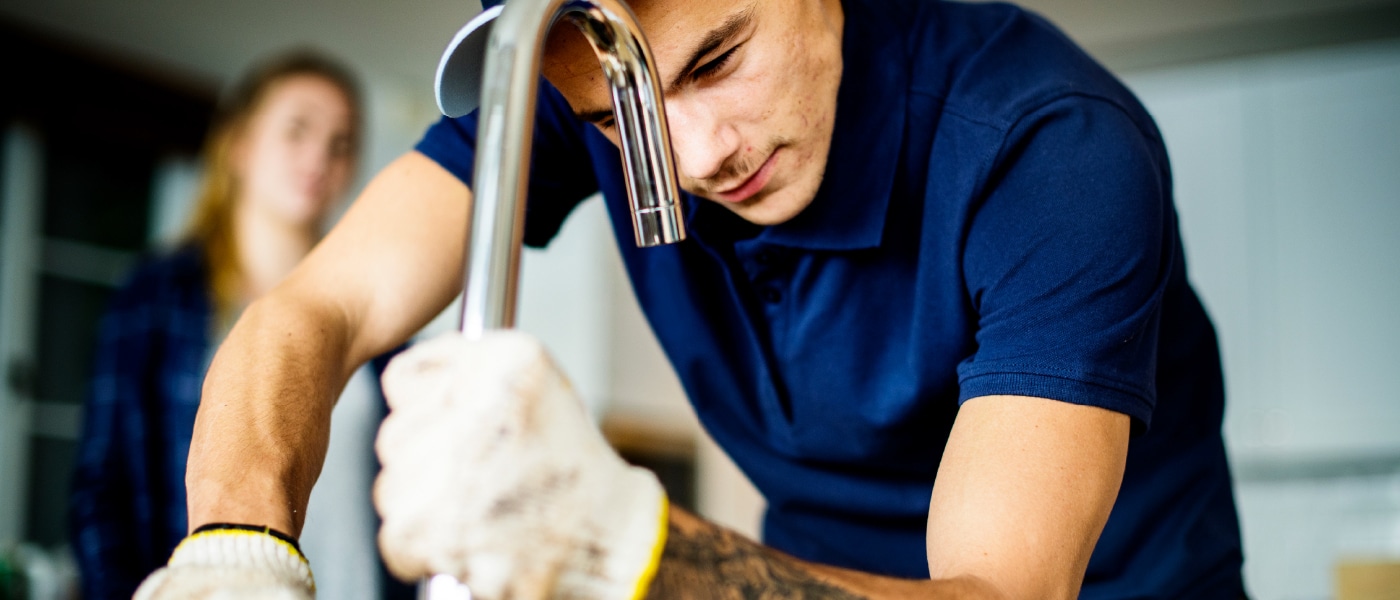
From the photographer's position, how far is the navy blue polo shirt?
775mm

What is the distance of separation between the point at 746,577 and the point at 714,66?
0.40m

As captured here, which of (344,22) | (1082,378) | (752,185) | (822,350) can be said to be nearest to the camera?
(1082,378)

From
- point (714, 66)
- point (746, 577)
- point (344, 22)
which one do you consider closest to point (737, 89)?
point (714, 66)

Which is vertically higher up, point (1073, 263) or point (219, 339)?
point (1073, 263)

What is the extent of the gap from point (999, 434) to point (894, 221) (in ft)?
0.89

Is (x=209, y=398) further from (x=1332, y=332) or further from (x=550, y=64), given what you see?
(x=1332, y=332)

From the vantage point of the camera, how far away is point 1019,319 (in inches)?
30.4

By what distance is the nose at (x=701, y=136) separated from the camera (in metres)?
0.81

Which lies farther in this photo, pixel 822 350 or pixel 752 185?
pixel 822 350

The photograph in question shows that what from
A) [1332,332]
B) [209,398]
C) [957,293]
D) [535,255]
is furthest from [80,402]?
[1332,332]

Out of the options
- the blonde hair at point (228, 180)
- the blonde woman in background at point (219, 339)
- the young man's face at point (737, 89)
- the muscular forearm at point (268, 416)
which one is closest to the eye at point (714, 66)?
the young man's face at point (737, 89)

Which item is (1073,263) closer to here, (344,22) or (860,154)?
(860,154)

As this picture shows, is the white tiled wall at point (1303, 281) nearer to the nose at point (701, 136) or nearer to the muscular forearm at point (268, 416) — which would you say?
the nose at point (701, 136)

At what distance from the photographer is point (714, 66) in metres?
0.81
